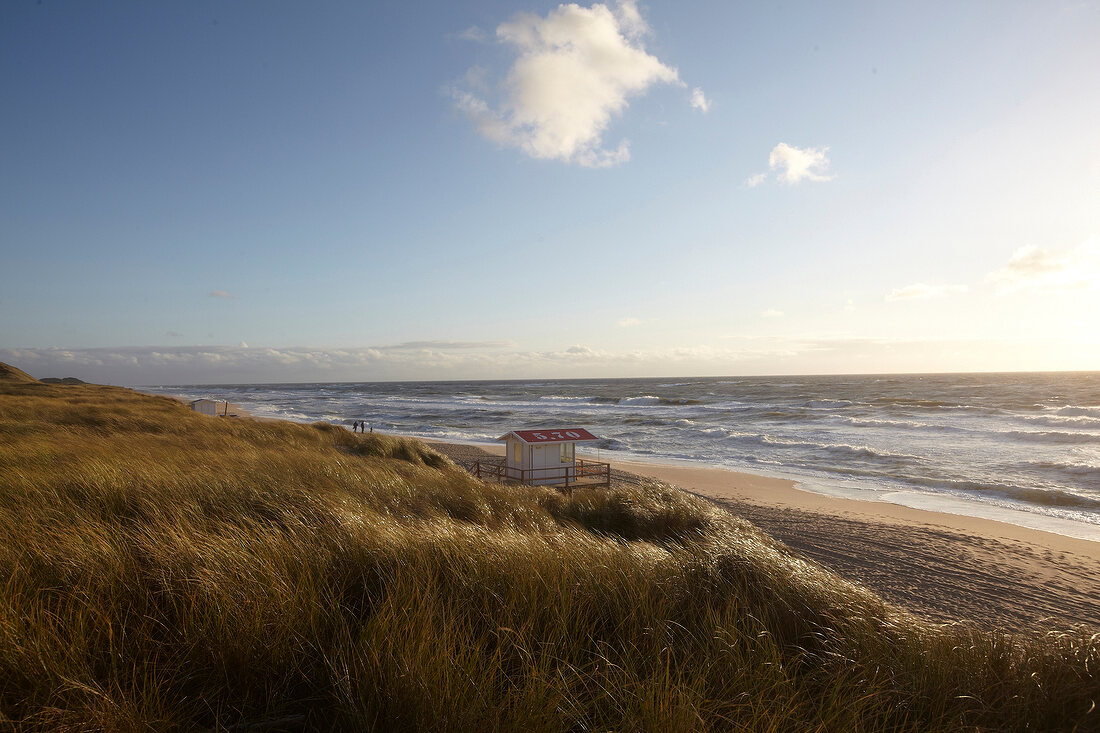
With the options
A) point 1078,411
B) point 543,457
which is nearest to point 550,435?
point 543,457

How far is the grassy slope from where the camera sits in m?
2.46

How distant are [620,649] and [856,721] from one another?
1289 mm

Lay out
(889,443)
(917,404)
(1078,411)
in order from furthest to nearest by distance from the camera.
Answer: (917,404), (1078,411), (889,443)

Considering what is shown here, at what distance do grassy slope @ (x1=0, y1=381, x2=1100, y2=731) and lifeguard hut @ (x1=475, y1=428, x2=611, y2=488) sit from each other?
594 inches

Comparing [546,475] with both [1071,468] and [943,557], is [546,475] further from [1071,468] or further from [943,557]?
[1071,468]

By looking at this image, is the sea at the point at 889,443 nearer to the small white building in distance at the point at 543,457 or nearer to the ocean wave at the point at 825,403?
the ocean wave at the point at 825,403

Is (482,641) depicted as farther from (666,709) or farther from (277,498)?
(277,498)

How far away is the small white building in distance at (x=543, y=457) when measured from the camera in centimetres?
2014

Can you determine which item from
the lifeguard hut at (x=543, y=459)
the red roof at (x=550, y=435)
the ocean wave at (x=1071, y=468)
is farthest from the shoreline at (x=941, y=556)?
the ocean wave at (x=1071, y=468)

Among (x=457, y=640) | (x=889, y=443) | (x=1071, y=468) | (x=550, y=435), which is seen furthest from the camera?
(x=889, y=443)

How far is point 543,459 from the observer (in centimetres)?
2039

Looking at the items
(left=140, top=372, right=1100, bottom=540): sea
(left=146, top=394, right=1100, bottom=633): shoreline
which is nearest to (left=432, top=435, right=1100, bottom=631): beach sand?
(left=146, top=394, right=1100, bottom=633): shoreline

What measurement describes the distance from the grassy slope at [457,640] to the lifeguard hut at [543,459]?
1508 centimetres

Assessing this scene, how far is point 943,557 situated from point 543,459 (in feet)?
40.1
